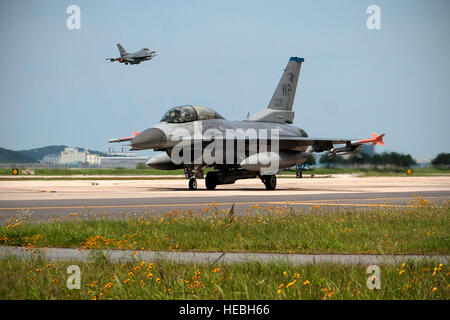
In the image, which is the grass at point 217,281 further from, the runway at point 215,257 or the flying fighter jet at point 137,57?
the flying fighter jet at point 137,57

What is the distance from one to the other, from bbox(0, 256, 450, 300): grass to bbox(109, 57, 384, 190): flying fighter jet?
1856cm

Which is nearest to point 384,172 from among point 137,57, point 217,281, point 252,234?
point 137,57

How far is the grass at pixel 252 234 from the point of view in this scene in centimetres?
1034

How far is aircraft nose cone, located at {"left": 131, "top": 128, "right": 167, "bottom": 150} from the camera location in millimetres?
25953

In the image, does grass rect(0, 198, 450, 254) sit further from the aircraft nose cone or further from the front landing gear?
the front landing gear

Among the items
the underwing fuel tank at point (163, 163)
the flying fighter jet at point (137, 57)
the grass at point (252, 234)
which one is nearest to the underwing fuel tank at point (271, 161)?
the underwing fuel tank at point (163, 163)

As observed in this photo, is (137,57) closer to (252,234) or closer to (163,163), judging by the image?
(163,163)

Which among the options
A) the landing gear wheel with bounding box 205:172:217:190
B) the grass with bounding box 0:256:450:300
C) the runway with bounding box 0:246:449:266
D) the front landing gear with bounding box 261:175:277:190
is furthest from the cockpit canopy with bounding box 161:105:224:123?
the grass with bounding box 0:256:450:300

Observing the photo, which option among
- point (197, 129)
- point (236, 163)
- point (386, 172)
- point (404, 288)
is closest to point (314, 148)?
point (236, 163)

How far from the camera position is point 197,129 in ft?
92.2

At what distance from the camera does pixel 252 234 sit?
11750mm

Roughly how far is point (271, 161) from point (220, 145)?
269 centimetres
